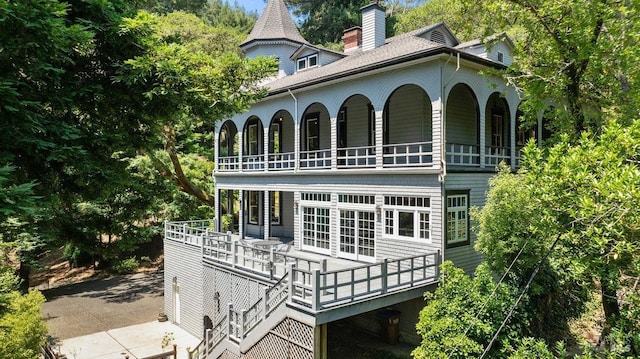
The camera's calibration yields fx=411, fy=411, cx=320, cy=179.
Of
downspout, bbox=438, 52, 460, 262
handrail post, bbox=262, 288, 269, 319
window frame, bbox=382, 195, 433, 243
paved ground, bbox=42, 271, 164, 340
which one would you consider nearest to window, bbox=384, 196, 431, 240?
window frame, bbox=382, 195, 433, 243

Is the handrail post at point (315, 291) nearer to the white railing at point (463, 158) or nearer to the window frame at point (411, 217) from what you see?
the window frame at point (411, 217)

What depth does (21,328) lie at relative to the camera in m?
12.0

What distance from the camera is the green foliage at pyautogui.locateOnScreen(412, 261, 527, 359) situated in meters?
9.59

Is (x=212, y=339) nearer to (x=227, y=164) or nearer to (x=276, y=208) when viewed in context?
(x=276, y=208)

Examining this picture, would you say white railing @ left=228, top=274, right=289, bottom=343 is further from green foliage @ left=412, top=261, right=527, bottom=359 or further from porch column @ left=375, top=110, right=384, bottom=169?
porch column @ left=375, top=110, right=384, bottom=169

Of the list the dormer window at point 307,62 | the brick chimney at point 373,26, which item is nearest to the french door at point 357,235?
the brick chimney at point 373,26

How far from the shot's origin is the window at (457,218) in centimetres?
1298

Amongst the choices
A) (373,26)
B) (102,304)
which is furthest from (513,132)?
(102,304)

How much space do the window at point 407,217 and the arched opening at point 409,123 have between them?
1.80 metres

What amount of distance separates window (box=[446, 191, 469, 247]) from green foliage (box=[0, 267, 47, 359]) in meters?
12.6

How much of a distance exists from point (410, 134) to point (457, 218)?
13.3ft

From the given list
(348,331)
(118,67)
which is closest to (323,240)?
(348,331)

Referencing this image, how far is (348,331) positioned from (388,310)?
227cm

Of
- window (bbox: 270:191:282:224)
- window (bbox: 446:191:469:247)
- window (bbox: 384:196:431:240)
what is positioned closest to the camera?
window (bbox: 446:191:469:247)
